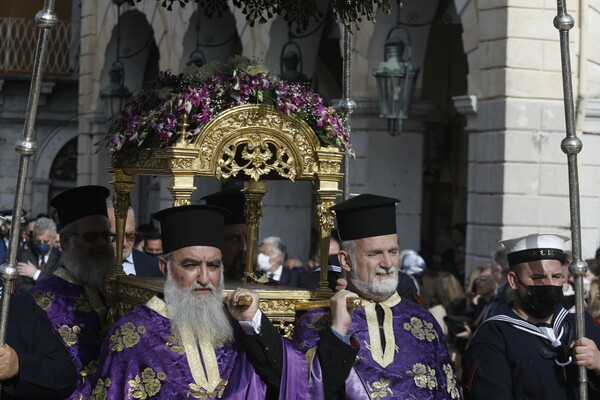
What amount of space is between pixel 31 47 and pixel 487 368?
845 inches

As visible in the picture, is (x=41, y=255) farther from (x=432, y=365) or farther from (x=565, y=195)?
(x=432, y=365)

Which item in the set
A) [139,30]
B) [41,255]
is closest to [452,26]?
[139,30]

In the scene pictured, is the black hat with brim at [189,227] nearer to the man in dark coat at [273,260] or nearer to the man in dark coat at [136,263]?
the man in dark coat at [136,263]


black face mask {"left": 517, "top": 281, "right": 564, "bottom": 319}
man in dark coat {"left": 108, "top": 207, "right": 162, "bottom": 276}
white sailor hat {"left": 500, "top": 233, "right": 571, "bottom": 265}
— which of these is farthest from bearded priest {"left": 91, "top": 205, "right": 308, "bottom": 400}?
man in dark coat {"left": 108, "top": 207, "right": 162, "bottom": 276}

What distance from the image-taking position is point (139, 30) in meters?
21.9

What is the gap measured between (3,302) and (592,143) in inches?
374

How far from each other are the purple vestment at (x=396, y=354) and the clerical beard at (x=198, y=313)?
15.4 inches

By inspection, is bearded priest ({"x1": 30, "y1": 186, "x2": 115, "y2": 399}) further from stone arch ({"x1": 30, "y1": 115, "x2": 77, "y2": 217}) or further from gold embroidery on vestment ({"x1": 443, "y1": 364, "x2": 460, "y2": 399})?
stone arch ({"x1": 30, "y1": 115, "x2": 77, "y2": 217})

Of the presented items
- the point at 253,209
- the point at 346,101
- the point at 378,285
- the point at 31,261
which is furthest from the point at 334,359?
the point at 31,261

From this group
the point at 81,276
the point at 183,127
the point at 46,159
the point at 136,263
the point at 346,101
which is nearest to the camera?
the point at 183,127

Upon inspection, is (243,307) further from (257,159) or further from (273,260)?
(273,260)

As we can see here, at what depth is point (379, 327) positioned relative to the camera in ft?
20.2

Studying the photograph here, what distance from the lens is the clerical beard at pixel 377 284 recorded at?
611 cm

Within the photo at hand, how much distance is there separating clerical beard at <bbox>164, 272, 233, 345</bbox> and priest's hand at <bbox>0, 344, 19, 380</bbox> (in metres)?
0.74
